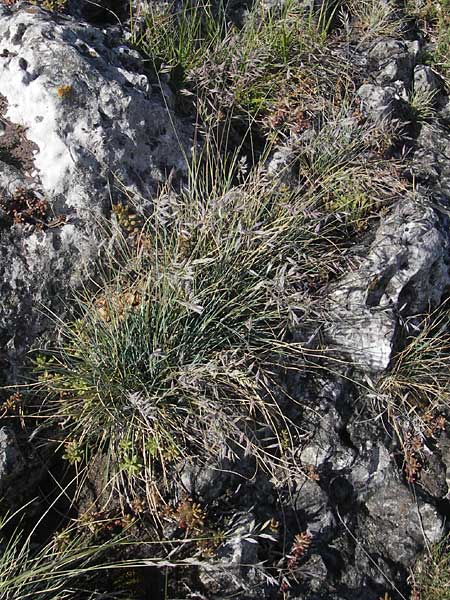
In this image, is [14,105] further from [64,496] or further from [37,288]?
[64,496]

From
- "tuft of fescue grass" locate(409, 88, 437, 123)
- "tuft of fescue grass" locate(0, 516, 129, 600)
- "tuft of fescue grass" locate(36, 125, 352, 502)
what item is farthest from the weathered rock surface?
"tuft of fescue grass" locate(409, 88, 437, 123)

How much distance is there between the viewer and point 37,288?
388cm

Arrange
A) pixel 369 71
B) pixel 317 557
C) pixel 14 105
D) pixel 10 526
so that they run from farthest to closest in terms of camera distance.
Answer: pixel 369 71 → pixel 14 105 → pixel 317 557 → pixel 10 526

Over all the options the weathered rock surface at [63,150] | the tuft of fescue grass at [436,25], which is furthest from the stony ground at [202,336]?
the tuft of fescue grass at [436,25]

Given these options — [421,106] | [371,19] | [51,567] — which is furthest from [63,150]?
[371,19]

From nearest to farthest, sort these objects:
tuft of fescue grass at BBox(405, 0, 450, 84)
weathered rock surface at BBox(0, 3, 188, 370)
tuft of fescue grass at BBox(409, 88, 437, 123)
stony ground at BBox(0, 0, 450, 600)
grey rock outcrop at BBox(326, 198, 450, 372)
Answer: stony ground at BBox(0, 0, 450, 600) < weathered rock surface at BBox(0, 3, 188, 370) < grey rock outcrop at BBox(326, 198, 450, 372) < tuft of fescue grass at BBox(409, 88, 437, 123) < tuft of fescue grass at BBox(405, 0, 450, 84)

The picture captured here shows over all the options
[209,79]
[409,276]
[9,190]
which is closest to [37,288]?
[9,190]

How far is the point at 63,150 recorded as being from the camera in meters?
4.11

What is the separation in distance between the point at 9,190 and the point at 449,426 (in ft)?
10.8

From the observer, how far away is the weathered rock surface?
3.88 m

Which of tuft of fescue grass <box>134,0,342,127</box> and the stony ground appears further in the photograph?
tuft of fescue grass <box>134,0,342,127</box>

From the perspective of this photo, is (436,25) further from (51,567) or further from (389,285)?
(51,567)

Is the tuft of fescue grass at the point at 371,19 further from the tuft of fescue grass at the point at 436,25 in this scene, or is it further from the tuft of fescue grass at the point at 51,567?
the tuft of fescue grass at the point at 51,567

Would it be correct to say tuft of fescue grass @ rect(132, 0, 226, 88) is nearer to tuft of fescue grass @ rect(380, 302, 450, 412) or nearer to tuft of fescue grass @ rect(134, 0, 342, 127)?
tuft of fescue grass @ rect(134, 0, 342, 127)
